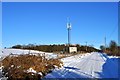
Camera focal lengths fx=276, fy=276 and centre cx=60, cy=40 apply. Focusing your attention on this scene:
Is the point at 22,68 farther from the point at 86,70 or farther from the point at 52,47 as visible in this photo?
the point at 52,47

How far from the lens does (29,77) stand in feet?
45.2

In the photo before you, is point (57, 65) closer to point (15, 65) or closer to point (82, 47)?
point (15, 65)

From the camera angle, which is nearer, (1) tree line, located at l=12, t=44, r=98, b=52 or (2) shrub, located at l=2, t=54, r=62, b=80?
(2) shrub, located at l=2, t=54, r=62, b=80

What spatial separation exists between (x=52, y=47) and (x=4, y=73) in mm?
78380

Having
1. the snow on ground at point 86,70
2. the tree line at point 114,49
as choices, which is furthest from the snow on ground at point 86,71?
the tree line at point 114,49

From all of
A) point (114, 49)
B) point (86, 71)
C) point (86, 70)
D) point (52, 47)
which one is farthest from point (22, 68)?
point (52, 47)

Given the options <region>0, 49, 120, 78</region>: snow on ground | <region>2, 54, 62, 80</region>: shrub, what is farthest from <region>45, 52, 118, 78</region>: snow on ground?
<region>2, 54, 62, 80</region>: shrub

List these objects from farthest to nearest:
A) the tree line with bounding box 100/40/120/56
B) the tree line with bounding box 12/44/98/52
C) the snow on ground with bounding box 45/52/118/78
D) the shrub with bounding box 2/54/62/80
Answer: the tree line with bounding box 12/44/98/52 → the tree line with bounding box 100/40/120/56 → the snow on ground with bounding box 45/52/118/78 → the shrub with bounding box 2/54/62/80

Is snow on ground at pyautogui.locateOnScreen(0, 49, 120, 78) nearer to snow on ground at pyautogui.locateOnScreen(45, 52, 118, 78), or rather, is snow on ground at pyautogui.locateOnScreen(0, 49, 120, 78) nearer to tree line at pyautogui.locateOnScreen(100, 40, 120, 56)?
snow on ground at pyautogui.locateOnScreen(45, 52, 118, 78)

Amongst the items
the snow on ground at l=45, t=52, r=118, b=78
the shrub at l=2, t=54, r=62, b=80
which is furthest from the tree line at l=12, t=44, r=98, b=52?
the shrub at l=2, t=54, r=62, b=80

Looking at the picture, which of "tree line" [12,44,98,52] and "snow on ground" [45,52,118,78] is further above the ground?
"tree line" [12,44,98,52]

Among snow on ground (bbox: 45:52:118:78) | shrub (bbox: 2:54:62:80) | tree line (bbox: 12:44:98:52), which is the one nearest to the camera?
shrub (bbox: 2:54:62:80)

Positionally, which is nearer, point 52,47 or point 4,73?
point 4,73

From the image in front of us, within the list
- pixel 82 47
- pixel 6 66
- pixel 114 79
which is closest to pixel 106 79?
pixel 114 79
